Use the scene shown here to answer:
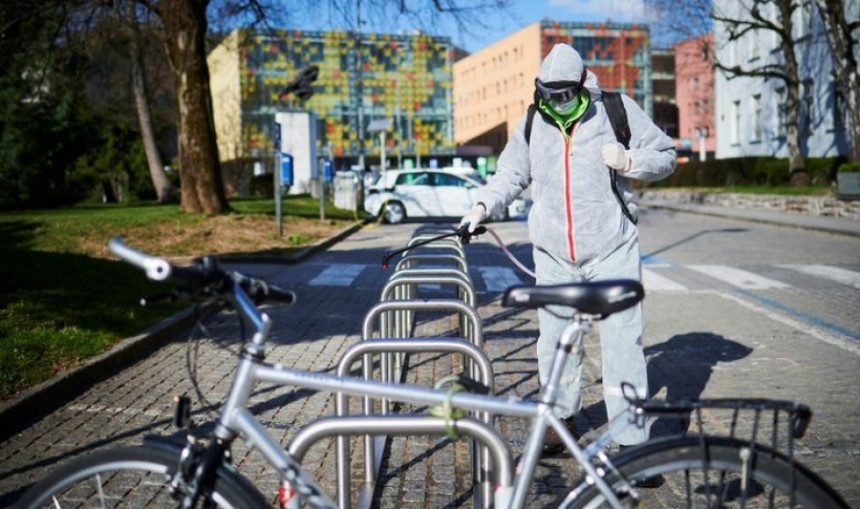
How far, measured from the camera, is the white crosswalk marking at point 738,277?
12829 millimetres

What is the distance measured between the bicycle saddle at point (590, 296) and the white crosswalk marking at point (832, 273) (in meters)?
10.8

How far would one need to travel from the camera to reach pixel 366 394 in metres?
2.65

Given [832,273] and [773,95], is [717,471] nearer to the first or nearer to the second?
[832,273]

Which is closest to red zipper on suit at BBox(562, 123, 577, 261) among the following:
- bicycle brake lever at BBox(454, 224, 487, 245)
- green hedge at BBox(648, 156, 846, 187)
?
bicycle brake lever at BBox(454, 224, 487, 245)

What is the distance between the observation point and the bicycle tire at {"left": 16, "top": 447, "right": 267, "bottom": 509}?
2592 millimetres

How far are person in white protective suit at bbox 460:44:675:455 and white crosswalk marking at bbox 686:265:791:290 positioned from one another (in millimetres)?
8461

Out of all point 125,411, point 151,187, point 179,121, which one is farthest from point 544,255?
point 151,187

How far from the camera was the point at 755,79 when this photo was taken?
4519 centimetres

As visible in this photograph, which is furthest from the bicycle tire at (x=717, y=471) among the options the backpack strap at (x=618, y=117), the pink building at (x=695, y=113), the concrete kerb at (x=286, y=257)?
the pink building at (x=695, y=113)

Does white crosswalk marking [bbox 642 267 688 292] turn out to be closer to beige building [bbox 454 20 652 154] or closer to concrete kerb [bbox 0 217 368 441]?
concrete kerb [bbox 0 217 368 441]

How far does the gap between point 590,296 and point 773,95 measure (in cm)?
4404

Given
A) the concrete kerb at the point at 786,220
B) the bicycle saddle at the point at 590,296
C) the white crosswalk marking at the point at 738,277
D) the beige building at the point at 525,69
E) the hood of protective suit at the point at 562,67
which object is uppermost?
the beige building at the point at 525,69

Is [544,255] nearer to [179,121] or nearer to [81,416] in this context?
[81,416]

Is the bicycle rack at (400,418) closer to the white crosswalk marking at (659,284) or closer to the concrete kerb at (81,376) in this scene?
the concrete kerb at (81,376)
